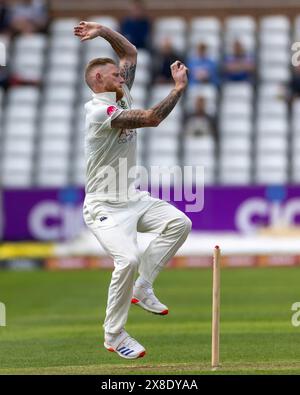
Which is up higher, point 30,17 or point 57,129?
point 30,17

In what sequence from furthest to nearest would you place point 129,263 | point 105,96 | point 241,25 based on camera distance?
point 241,25 < point 105,96 < point 129,263

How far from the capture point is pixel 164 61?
23.3 meters

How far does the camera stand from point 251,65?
23703 millimetres

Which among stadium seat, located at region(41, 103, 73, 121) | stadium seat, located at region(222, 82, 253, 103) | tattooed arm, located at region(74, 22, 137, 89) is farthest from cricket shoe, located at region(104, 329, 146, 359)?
stadium seat, located at region(222, 82, 253, 103)

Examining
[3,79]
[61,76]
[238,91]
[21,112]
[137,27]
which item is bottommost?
[21,112]

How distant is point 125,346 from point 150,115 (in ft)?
5.70

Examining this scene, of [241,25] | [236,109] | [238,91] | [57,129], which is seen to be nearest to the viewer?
[57,129]

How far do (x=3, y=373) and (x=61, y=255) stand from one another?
11730 mm

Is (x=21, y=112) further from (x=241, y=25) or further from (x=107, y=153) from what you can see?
(x=107, y=153)

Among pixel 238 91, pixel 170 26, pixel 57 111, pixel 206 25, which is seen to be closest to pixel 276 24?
pixel 206 25

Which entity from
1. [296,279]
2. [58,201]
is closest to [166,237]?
[296,279]

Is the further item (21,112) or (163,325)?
(21,112)

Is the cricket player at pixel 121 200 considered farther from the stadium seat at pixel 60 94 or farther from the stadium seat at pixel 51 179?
the stadium seat at pixel 60 94
